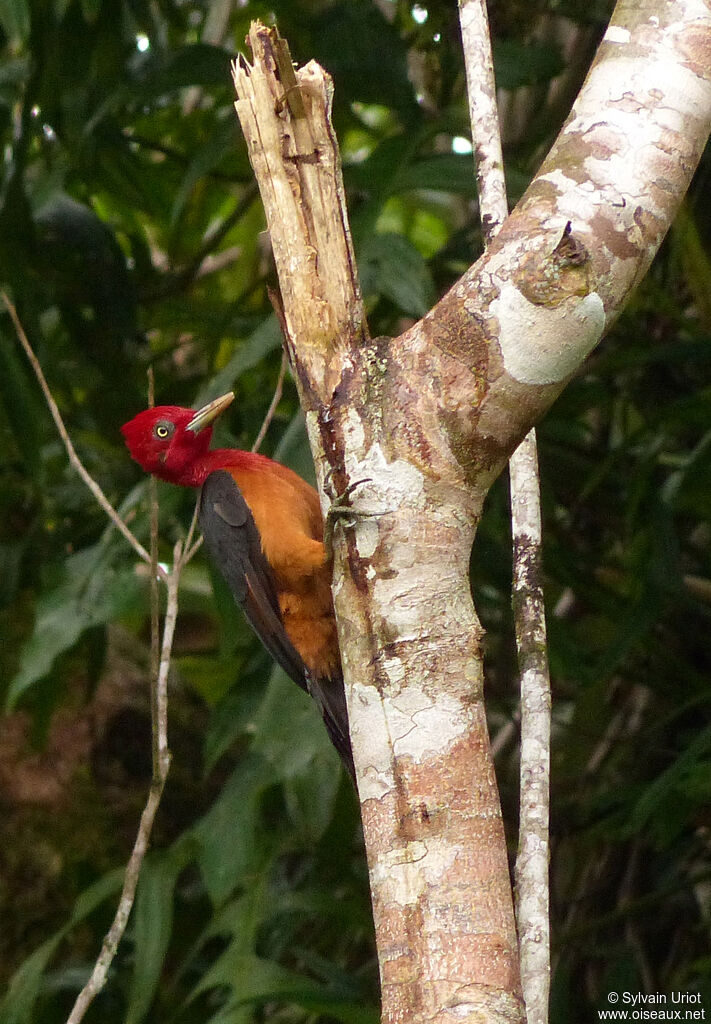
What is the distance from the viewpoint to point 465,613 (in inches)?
72.4

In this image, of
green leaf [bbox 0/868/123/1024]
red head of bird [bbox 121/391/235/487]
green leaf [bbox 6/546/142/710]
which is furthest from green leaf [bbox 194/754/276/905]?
red head of bird [bbox 121/391/235/487]

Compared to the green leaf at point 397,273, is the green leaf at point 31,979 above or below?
below

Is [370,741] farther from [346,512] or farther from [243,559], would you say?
[243,559]

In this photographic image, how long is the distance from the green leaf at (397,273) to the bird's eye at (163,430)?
0.85 metres

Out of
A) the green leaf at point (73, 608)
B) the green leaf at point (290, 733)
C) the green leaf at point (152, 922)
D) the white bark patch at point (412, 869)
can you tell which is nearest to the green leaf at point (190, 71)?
the green leaf at point (73, 608)

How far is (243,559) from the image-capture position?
378 centimetres

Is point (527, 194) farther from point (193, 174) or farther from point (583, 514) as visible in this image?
point (583, 514)

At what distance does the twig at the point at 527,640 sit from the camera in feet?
6.82

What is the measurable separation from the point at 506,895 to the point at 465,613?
431 millimetres

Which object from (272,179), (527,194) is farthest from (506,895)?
(272,179)

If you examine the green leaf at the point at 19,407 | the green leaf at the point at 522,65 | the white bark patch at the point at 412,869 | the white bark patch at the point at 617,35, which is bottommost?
the white bark patch at the point at 412,869

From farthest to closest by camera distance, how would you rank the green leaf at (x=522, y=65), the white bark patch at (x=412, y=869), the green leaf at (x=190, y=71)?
the green leaf at (x=190, y=71), the green leaf at (x=522, y=65), the white bark patch at (x=412, y=869)

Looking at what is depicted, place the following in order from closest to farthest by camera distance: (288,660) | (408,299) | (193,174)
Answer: (408,299) < (288,660) < (193,174)

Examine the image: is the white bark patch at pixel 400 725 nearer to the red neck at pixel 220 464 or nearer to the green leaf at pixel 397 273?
the green leaf at pixel 397 273
